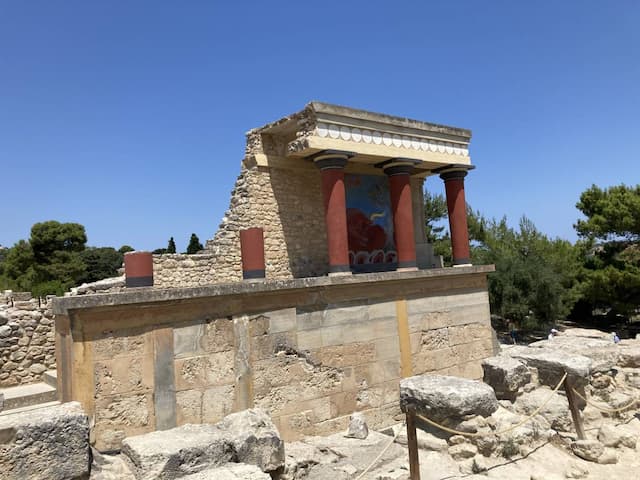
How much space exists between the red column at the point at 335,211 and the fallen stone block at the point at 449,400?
3.30 meters

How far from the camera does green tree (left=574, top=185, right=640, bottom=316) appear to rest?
21.3 metres

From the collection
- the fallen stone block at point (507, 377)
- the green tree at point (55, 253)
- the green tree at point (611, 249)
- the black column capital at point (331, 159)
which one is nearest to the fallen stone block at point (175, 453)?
the fallen stone block at point (507, 377)

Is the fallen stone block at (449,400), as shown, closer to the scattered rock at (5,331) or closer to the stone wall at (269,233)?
the stone wall at (269,233)

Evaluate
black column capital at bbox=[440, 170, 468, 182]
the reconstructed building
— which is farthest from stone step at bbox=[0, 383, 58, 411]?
black column capital at bbox=[440, 170, 468, 182]

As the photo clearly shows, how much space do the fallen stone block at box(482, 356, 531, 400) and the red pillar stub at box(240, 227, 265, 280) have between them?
4.02 m

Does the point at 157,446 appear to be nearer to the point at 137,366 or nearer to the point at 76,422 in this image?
the point at 76,422

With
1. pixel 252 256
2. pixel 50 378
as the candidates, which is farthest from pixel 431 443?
pixel 50 378

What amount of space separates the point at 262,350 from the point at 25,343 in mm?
4173

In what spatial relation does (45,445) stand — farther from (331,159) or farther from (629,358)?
(629,358)

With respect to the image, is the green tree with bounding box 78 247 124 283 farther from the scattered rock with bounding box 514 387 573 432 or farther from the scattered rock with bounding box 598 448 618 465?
the scattered rock with bounding box 598 448 618 465

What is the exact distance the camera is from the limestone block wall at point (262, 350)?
4.90 m

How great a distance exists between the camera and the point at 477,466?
5.10 m

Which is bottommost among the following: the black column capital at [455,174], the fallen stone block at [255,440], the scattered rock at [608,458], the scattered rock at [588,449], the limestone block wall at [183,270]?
the scattered rock at [608,458]

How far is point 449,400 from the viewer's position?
552 cm
